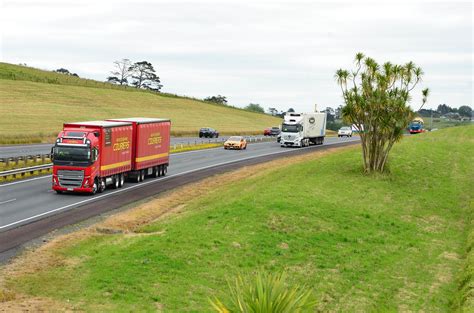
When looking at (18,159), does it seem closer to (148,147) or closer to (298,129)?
(148,147)

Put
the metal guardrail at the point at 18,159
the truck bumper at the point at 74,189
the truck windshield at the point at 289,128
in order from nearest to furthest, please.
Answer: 1. the truck bumper at the point at 74,189
2. the metal guardrail at the point at 18,159
3. the truck windshield at the point at 289,128

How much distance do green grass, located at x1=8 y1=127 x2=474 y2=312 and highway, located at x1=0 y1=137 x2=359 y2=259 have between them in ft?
11.3

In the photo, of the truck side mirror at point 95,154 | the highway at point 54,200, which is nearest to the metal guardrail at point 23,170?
the highway at point 54,200

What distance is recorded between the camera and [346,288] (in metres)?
23.6

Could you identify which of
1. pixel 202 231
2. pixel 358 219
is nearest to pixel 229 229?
pixel 202 231

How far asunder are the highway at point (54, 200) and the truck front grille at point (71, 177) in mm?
738

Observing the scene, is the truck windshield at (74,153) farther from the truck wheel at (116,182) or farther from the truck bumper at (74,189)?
the truck wheel at (116,182)

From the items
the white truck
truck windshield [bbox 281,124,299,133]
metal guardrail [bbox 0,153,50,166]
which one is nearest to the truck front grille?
metal guardrail [bbox 0,153,50,166]

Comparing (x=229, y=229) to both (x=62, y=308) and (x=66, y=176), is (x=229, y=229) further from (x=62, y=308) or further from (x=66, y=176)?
(x=66, y=176)

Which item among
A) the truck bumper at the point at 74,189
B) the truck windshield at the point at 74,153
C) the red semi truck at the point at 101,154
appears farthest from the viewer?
the truck bumper at the point at 74,189

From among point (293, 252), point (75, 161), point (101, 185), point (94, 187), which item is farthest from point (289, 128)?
point (293, 252)

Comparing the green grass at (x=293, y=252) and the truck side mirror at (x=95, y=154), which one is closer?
the green grass at (x=293, y=252)

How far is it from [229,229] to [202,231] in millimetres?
1225

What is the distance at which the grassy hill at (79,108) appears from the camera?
290 feet
